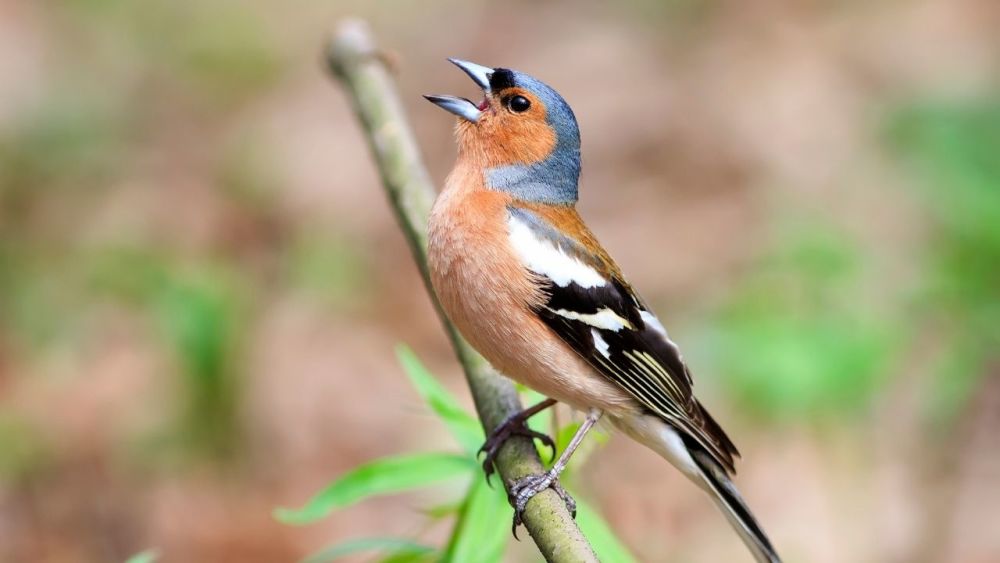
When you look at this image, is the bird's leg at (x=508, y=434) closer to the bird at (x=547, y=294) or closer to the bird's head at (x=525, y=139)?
the bird at (x=547, y=294)

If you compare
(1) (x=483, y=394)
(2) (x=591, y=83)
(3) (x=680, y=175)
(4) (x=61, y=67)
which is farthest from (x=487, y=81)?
(4) (x=61, y=67)

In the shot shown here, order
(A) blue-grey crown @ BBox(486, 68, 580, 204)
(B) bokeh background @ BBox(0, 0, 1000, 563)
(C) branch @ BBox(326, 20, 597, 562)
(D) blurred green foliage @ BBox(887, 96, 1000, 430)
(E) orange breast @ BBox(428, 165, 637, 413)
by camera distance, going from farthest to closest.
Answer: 1. (B) bokeh background @ BBox(0, 0, 1000, 563)
2. (D) blurred green foliage @ BBox(887, 96, 1000, 430)
3. (A) blue-grey crown @ BBox(486, 68, 580, 204)
4. (E) orange breast @ BBox(428, 165, 637, 413)
5. (C) branch @ BBox(326, 20, 597, 562)

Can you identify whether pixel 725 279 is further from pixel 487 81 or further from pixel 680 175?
pixel 487 81

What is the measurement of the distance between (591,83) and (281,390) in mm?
4128

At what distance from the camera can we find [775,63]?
9.70 metres

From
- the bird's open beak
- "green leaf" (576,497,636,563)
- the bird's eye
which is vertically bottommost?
"green leaf" (576,497,636,563)

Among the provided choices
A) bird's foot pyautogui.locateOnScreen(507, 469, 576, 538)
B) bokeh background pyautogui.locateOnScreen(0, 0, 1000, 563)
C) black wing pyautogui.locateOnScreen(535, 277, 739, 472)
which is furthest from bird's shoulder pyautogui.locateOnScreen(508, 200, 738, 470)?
bokeh background pyautogui.locateOnScreen(0, 0, 1000, 563)

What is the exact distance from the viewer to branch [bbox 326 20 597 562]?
9.16ft

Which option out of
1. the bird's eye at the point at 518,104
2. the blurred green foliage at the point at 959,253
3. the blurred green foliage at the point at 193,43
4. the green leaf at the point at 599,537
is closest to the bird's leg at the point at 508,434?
the green leaf at the point at 599,537

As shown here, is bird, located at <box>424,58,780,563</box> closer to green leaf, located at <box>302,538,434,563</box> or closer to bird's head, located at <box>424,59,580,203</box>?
bird's head, located at <box>424,59,580,203</box>

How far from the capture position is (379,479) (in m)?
3.12

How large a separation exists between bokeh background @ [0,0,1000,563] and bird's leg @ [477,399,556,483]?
135 centimetres

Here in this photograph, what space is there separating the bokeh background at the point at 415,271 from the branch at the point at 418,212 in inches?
8.4

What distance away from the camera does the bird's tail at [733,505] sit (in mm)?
3617
